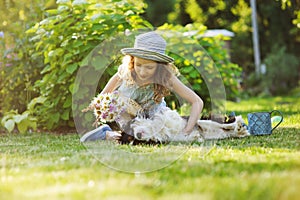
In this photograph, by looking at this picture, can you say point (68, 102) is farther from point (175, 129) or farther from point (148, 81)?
point (175, 129)

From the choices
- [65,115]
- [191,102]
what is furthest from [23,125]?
[191,102]

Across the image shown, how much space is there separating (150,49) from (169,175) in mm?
1574

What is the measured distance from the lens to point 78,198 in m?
2.01

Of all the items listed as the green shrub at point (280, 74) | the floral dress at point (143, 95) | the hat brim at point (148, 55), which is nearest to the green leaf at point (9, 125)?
the floral dress at point (143, 95)

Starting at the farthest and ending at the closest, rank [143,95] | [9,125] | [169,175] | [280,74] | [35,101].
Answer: [280,74] < [35,101] < [9,125] < [143,95] < [169,175]

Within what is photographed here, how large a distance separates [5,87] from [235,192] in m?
4.13

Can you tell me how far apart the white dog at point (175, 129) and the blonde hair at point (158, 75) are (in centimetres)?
14

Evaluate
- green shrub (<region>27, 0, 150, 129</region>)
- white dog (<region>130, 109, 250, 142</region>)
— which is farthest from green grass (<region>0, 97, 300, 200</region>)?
green shrub (<region>27, 0, 150, 129</region>)

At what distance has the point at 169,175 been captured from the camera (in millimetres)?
2439

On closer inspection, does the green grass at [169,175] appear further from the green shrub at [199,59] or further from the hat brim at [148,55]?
the green shrub at [199,59]

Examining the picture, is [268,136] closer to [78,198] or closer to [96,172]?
[96,172]

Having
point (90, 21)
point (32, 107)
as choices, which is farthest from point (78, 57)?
point (32, 107)

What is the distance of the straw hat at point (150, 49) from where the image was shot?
12.4 feet

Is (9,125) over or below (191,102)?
below
